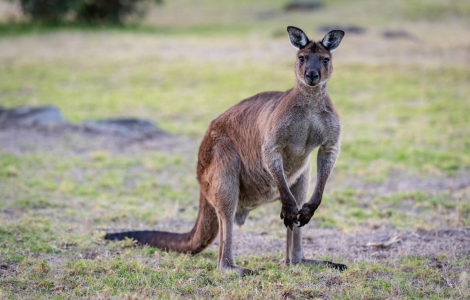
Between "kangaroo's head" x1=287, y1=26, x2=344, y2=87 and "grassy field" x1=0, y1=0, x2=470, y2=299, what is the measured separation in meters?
1.56

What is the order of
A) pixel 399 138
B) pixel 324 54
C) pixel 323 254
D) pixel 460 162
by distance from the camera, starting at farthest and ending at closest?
pixel 399 138
pixel 460 162
pixel 323 254
pixel 324 54

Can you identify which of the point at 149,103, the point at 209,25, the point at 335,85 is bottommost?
the point at 149,103

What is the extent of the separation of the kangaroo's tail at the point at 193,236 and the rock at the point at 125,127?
17.9ft

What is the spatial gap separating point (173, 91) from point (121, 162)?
5.69 m

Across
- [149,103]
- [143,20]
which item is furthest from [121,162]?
[143,20]

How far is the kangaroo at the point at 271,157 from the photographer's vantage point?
3955 mm

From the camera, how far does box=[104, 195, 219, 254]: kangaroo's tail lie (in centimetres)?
450

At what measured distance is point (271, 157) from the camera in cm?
400

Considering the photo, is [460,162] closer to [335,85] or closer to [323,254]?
[323,254]

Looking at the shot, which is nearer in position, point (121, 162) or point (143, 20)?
point (121, 162)

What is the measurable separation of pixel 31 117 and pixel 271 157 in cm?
767

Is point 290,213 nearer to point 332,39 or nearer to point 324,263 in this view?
point 324,263

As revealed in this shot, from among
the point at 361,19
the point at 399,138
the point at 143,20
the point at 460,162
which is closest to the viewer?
the point at 460,162

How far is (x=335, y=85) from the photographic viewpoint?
1390 centimetres
